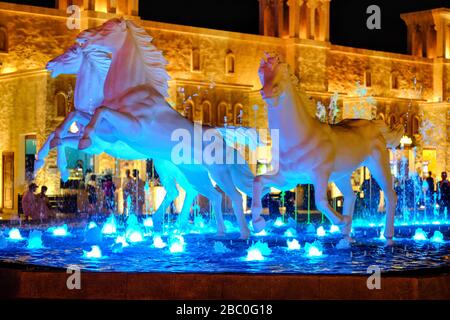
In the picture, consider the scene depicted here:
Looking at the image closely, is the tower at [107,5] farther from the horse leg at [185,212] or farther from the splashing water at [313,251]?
the splashing water at [313,251]

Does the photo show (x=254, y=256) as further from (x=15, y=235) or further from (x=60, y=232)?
(x=60, y=232)

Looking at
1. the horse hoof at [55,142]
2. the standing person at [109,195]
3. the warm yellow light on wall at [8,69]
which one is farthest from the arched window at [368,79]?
the horse hoof at [55,142]

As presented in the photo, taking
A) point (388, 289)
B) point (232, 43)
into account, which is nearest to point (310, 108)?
point (388, 289)

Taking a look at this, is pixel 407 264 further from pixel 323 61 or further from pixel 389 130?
pixel 323 61

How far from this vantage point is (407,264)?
8.92m

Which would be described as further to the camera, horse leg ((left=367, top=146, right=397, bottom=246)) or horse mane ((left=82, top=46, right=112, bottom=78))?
horse mane ((left=82, top=46, right=112, bottom=78))

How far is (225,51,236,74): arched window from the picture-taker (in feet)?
105

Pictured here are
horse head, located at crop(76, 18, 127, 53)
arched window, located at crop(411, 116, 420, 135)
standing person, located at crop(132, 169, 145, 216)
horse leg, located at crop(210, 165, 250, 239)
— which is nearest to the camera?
horse head, located at crop(76, 18, 127, 53)

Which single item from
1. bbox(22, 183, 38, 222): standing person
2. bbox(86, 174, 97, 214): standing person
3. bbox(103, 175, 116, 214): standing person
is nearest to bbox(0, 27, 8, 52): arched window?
bbox(86, 174, 97, 214): standing person

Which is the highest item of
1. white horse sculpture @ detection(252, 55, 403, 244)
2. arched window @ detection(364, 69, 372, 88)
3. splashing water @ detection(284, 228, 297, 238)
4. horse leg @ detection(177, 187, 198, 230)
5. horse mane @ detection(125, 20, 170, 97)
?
arched window @ detection(364, 69, 372, 88)

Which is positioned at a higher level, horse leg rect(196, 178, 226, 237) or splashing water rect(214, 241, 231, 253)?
horse leg rect(196, 178, 226, 237)

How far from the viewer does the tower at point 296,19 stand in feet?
113

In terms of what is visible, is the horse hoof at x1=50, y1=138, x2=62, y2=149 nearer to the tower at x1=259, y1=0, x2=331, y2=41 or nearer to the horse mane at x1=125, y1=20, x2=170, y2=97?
the horse mane at x1=125, y1=20, x2=170, y2=97

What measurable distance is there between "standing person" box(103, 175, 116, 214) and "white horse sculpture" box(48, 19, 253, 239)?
10.3 meters
